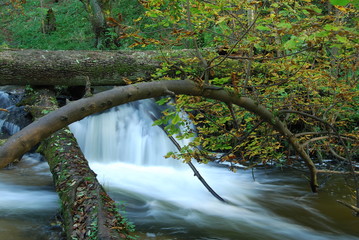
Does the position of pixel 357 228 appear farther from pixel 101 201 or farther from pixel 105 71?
pixel 105 71

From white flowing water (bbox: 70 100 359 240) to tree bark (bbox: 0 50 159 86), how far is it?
4.06 ft

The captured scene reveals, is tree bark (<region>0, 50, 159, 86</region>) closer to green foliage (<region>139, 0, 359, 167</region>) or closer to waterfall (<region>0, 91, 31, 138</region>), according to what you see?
waterfall (<region>0, 91, 31, 138</region>)

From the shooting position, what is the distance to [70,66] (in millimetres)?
7496

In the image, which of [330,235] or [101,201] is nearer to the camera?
[101,201]

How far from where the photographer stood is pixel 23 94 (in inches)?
323

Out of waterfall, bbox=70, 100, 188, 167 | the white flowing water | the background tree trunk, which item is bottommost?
the white flowing water

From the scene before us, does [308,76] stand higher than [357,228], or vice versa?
[308,76]

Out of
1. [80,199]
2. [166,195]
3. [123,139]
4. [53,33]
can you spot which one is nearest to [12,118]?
[123,139]

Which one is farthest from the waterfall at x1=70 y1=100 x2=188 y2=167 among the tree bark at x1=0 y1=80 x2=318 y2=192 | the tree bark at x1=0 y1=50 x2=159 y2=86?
the tree bark at x1=0 y1=80 x2=318 y2=192

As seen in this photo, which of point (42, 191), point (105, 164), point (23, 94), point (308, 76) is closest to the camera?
point (308, 76)

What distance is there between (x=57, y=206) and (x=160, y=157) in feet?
11.6

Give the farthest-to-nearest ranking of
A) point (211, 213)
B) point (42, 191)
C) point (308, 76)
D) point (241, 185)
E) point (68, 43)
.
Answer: point (68, 43)
point (241, 185)
point (42, 191)
point (211, 213)
point (308, 76)

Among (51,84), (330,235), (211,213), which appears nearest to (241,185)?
(211,213)

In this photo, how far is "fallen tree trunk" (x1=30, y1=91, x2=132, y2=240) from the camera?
306 centimetres
